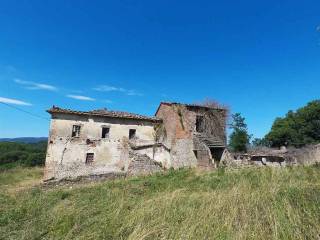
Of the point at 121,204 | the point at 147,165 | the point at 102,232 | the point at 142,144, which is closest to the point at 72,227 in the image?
the point at 102,232

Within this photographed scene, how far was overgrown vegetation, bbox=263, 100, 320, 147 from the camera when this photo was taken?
131 ft

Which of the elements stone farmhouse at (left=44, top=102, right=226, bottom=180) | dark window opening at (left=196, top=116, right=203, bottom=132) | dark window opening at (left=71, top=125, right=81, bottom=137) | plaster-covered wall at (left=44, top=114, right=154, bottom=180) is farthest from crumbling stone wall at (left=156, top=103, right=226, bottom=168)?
dark window opening at (left=71, top=125, right=81, bottom=137)

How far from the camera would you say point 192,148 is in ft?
65.0

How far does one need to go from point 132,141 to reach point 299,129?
101 ft

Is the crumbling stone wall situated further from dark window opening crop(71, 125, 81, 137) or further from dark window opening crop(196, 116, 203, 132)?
dark window opening crop(71, 125, 81, 137)

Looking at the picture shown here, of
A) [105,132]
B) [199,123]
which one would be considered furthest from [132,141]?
[199,123]

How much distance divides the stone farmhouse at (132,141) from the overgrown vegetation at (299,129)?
2342 centimetres

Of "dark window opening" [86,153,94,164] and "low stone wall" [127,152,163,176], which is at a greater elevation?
"dark window opening" [86,153,94,164]

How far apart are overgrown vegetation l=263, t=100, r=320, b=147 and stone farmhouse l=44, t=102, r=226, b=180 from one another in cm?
2342

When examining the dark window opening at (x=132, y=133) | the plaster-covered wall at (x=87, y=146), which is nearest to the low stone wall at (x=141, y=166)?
the plaster-covered wall at (x=87, y=146)

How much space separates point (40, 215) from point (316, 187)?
23.2 feet

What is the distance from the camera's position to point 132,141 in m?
21.2

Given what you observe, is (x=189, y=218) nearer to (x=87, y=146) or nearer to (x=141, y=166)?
(x=141, y=166)

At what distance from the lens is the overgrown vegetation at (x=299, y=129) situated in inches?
1567
